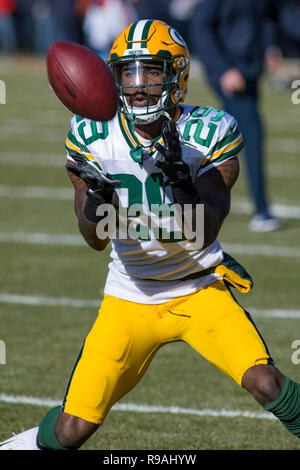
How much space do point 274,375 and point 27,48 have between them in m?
23.5

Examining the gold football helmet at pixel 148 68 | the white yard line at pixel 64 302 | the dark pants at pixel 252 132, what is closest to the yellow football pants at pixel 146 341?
the gold football helmet at pixel 148 68

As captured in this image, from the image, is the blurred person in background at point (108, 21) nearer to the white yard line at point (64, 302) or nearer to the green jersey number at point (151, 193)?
the white yard line at point (64, 302)

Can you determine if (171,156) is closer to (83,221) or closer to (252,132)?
(83,221)

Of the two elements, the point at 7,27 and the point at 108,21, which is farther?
the point at 7,27

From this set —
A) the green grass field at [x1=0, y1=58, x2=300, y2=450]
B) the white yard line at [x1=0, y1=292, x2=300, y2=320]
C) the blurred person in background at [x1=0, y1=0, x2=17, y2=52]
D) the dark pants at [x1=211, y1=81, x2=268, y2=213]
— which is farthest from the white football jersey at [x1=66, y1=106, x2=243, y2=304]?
the blurred person in background at [x1=0, y1=0, x2=17, y2=52]

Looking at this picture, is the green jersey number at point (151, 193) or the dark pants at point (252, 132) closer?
the green jersey number at point (151, 193)

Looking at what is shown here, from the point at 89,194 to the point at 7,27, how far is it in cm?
2201

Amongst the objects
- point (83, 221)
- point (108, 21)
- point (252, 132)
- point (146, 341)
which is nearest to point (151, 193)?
point (83, 221)

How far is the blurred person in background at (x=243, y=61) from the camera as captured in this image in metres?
7.63

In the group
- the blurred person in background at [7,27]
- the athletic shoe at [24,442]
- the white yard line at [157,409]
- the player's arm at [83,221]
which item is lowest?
the blurred person in background at [7,27]

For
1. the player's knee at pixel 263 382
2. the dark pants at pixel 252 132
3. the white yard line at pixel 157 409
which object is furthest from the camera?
the dark pants at pixel 252 132

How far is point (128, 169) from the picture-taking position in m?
3.53

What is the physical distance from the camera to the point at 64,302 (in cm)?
586

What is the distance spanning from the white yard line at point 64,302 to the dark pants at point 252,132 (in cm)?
214
